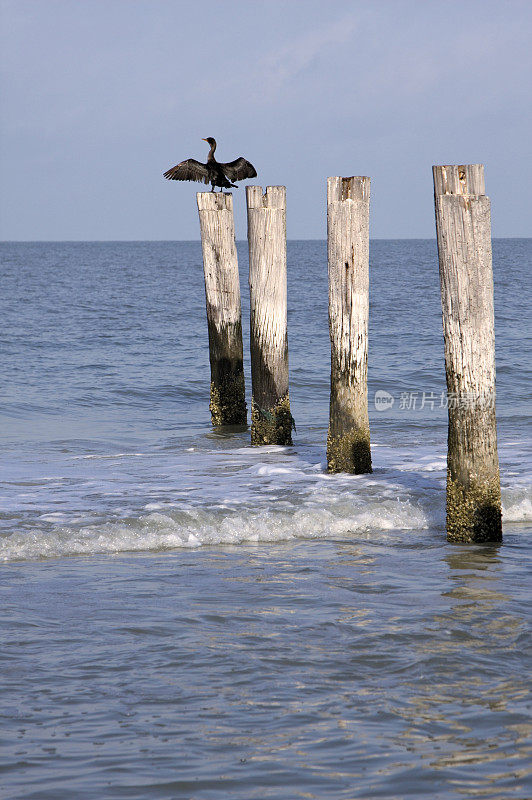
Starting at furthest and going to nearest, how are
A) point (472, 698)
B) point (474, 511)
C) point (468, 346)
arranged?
point (474, 511) < point (468, 346) < point (472, 698)

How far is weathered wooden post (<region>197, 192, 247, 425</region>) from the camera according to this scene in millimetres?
10859

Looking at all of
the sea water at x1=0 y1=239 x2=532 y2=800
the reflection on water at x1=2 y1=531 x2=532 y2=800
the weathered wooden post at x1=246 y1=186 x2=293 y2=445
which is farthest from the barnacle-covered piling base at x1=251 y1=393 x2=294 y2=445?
the reflection on water at x1=2 y1=531 x2=532 y2=800

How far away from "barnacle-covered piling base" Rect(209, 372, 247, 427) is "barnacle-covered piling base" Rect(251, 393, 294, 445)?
147 cm

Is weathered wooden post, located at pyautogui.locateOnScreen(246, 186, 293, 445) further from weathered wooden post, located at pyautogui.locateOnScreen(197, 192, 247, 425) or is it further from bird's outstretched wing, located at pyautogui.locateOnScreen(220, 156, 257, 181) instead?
bird's outstretched wing, located at pyautogui.locateOnScreen(220, 156, 257, 181)

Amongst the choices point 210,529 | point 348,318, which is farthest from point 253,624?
point 348,318

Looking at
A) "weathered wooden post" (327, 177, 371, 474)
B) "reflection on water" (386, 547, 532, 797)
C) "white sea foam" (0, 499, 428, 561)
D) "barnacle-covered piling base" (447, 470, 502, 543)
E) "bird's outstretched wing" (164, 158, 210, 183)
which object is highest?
"bird's outstretched wing" (164, 158, 210, 183)

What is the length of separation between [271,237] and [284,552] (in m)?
4.15

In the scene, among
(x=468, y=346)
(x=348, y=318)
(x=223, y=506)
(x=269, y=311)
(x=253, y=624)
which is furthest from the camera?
(x=269, y=311)

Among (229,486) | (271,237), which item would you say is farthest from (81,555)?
(271,237)

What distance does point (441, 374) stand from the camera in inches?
691

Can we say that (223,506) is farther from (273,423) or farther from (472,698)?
(472,698)

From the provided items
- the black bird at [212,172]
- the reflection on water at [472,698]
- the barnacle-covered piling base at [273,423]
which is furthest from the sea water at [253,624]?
the black bird at [212,172]

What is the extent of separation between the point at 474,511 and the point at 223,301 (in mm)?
5541

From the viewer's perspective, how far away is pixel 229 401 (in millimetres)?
11562
